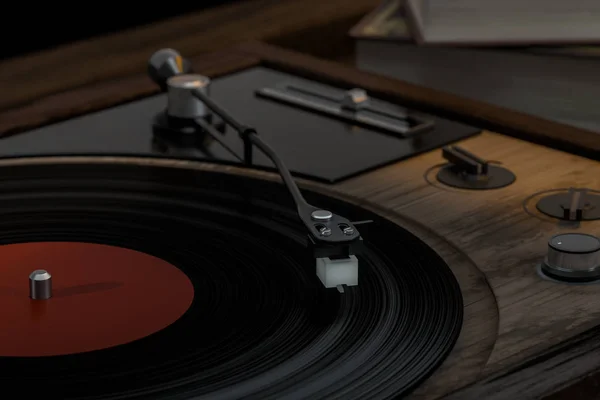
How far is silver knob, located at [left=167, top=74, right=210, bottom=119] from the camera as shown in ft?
5.41

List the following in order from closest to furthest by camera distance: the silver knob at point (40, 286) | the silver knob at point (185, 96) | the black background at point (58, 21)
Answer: the silver knob at point (40, 286) → the silver knob at point (185, 96) → the black background at point (58, 21)

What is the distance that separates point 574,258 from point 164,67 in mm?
640

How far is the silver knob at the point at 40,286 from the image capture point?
47.3 inches

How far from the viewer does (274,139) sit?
162 cm

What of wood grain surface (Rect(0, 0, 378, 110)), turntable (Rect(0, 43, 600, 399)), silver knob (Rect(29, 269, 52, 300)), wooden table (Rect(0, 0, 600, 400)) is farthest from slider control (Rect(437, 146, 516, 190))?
wood grain surface (Rect(0, 0, 378, 110))

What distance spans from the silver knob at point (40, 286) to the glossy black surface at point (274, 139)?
1.23 ft

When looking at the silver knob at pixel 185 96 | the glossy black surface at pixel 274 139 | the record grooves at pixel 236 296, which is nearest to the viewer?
the record grooves at pixel 236 296

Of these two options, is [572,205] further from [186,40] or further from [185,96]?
[186,40]

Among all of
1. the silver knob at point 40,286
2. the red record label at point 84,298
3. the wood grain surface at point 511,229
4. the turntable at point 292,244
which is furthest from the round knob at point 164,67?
the silver knob at point 40,286

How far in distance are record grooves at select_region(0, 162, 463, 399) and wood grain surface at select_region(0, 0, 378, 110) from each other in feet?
1.24

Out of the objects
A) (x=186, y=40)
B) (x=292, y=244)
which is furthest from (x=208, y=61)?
(x=292, y=244)

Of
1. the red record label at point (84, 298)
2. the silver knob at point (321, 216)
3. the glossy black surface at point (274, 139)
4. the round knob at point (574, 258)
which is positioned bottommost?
the red record label at point (84, 298)

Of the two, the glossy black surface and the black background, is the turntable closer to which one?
the glossy black surface

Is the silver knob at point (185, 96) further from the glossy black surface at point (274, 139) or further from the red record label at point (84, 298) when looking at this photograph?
the red record label at point (84, 298)
